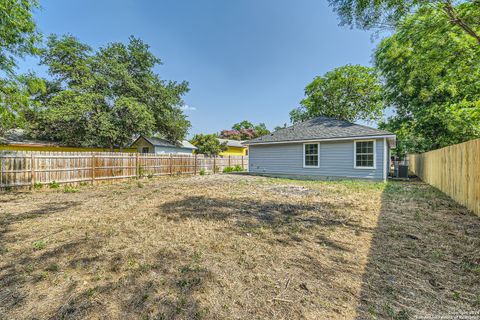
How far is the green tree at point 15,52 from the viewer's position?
6.44 metres

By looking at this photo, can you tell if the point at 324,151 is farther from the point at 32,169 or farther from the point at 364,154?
the point at 32,169

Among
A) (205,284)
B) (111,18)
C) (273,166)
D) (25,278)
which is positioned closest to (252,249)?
(205,284)

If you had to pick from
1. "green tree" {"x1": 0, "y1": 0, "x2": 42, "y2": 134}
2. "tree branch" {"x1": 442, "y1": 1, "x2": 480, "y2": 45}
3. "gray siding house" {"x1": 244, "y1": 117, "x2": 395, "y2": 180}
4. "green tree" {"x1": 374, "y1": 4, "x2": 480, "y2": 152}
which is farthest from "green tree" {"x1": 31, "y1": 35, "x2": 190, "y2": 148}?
"tree branch" {"x1": 442, "y1": 1, "x2": 480, "y2": 45}

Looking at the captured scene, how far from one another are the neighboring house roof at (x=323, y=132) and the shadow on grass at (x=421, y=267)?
665 cm

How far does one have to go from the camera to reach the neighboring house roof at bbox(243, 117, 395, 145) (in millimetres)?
11023

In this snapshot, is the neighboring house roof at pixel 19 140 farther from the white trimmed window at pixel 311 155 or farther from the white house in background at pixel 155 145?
the white trimmed window at pixel 311 155

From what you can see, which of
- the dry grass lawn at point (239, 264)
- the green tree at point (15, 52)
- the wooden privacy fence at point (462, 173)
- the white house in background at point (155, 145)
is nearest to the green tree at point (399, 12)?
the wooden privacy fence at point (462, 173)

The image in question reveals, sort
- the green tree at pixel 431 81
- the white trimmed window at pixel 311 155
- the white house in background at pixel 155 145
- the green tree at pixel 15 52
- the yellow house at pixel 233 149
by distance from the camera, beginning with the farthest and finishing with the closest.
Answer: the yellow house at pixel 233 149, the white house in background at pixel 155 145, the white trimmed window at pixel 311 155, the green tree at pixel 15 52, the green tree at pixel 431 81

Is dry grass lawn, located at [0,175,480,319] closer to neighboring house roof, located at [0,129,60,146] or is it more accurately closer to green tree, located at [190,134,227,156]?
neighboring house roof, located at [0,129,60,146]

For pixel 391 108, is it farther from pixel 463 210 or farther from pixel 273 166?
pixel 463 210

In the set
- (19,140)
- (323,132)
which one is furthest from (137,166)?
(323,132)

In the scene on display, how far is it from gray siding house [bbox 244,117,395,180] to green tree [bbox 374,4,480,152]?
10.2 ft

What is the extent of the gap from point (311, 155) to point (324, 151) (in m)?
0.79

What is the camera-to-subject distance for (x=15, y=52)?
7504 mm
